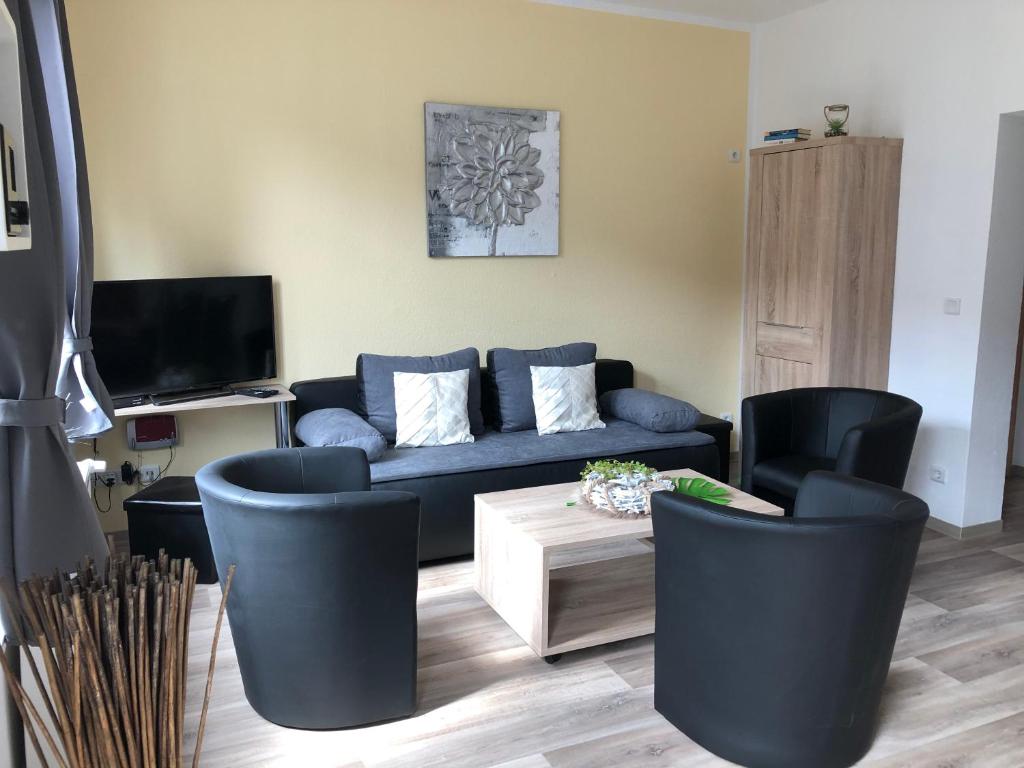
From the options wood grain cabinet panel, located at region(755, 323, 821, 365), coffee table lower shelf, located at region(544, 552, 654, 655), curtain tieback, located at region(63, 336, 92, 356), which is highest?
curtain tieback, located at region(63, 336, 92, 356)

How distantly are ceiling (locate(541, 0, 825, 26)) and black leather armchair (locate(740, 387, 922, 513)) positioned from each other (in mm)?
2393

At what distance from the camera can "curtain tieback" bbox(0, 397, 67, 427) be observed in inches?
63.9

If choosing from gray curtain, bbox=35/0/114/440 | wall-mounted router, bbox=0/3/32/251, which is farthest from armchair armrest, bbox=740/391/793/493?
Answer: wall-mounted router, bbox=0/3/32/251

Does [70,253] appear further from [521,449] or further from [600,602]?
[600,602]

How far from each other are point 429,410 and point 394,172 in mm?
1378

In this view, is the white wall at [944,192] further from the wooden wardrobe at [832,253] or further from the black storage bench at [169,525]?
the black storage bench at [169,525]

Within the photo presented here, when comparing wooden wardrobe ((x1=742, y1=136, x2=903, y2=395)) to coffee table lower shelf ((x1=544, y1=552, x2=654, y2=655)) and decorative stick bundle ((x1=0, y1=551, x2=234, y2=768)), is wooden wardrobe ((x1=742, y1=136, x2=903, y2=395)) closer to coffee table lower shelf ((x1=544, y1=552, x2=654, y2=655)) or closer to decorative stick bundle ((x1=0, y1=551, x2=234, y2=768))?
coffee table lower shelf ((x1=544, y1=552, x2=654, y2=655))

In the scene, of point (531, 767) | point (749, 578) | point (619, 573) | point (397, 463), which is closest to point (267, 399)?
point (397, 463)

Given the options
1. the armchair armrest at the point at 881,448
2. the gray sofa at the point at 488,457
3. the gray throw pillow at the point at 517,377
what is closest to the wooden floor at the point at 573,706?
the gray sofa at the point at 488,457

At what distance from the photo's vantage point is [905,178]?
4641 millimetres

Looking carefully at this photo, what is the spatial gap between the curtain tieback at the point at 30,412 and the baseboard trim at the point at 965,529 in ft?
14.2

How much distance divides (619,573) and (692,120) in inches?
123

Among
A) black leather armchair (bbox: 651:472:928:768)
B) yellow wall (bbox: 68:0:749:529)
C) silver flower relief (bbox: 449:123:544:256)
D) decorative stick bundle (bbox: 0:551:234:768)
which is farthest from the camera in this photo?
silver flower relief (bbox: 449:123:544:256)

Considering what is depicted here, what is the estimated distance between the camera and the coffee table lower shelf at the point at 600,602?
3172mm
